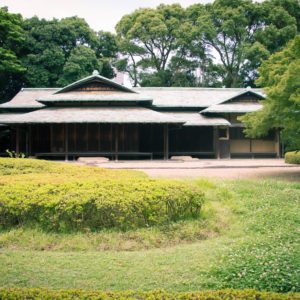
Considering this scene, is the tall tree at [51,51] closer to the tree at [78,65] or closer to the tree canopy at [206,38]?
the tree at [78,65]

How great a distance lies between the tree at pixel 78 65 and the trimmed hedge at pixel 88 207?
32.8 metres

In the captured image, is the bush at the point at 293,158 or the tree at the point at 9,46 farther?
the tree at the point at 9,46

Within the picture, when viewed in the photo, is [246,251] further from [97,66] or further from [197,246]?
[97,66]

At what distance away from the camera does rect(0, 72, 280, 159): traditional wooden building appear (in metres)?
26.3

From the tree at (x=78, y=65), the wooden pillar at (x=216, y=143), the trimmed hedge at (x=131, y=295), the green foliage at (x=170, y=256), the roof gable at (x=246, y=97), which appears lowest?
the green foliage at (x=170, y=256)

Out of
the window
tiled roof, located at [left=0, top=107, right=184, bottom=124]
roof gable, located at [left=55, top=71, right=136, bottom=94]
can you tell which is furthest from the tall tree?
the window

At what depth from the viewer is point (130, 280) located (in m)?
4.98

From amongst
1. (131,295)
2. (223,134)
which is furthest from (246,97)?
(131,295)

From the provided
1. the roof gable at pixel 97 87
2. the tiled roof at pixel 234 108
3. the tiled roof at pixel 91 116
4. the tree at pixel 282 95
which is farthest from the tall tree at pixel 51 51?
the tree at pixel 282 95

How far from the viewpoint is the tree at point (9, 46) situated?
114 ft

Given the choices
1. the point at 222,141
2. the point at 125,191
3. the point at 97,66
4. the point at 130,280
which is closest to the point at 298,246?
the point at 130,280

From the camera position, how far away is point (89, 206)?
705 cm

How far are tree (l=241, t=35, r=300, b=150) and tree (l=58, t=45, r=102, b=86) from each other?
1003 inches

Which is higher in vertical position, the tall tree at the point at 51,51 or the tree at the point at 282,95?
the tall tree at the point at 51,51
